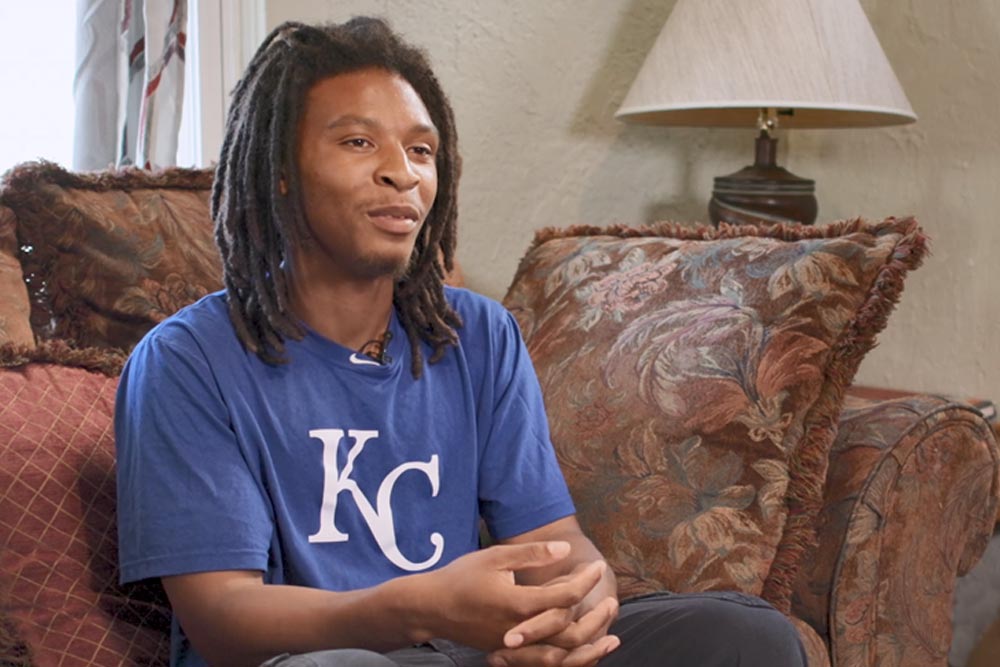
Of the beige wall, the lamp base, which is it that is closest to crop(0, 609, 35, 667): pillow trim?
the beige wall

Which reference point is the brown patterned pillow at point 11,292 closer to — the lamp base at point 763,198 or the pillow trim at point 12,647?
the pillow trim at point 12,647

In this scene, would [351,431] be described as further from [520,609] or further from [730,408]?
[730,408]

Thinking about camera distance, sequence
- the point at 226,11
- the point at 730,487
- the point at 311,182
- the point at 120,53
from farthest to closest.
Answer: the point at 226,11
the point at 120,53
the point at 730,487
the point at 311,182

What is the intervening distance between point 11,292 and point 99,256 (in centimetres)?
12

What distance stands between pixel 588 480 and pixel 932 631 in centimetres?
43

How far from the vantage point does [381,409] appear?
Answer: 1.16 metres

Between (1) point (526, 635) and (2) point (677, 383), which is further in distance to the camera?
(2) point (677, 383)

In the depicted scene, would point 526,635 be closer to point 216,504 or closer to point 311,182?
point 216,504

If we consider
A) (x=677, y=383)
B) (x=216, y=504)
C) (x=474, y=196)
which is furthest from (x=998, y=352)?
(x=216, y=504)

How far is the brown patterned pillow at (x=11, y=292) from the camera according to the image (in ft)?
4.18

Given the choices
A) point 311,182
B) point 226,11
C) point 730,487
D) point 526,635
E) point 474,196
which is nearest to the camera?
point 526,635

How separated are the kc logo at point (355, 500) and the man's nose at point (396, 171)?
0.24 m

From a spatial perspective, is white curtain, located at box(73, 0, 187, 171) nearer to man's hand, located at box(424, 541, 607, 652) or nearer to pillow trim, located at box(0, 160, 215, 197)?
pillow trim, located at box(0, 160, 215, 197)

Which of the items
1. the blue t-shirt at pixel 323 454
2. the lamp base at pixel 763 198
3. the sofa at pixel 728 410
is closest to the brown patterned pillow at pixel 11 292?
the sofa at pixel 728 410
